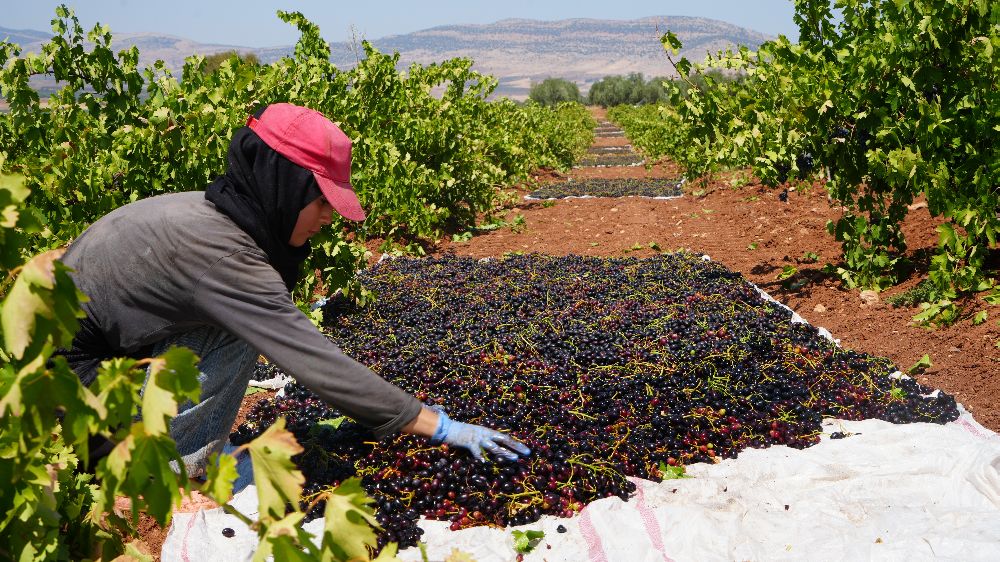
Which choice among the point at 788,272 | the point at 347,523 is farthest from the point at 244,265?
the point at 788,272

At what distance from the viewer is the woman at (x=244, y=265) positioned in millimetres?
2566

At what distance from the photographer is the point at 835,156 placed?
21.2 ft

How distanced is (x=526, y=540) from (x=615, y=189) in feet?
41.9

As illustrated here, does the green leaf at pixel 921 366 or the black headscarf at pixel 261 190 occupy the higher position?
the black headscarf at pixel 261 190

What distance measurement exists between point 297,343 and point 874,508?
2.30 metres

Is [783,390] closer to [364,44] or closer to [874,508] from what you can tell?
[874,508]

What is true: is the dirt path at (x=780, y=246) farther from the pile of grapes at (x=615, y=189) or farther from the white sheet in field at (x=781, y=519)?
the white sheet in field at (x=781, y=519)

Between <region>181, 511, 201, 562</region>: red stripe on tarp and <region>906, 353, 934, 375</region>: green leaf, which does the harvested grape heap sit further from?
<region>181, 511, 201, 562</region>: red stripe on tarp

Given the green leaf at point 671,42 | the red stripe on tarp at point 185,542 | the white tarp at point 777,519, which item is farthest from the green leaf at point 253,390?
the green leaf at point 671,42

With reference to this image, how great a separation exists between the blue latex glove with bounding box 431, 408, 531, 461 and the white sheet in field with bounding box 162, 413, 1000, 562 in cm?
30

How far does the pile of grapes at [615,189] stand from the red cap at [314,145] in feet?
38.8

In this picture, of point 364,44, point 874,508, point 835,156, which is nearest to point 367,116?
point 364,44

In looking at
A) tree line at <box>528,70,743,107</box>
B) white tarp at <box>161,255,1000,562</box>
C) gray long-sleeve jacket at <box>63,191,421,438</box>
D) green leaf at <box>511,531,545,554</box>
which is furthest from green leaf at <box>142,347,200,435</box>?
tree line at <box>528,70,743,107</box>

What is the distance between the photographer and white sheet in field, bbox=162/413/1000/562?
108 inches
